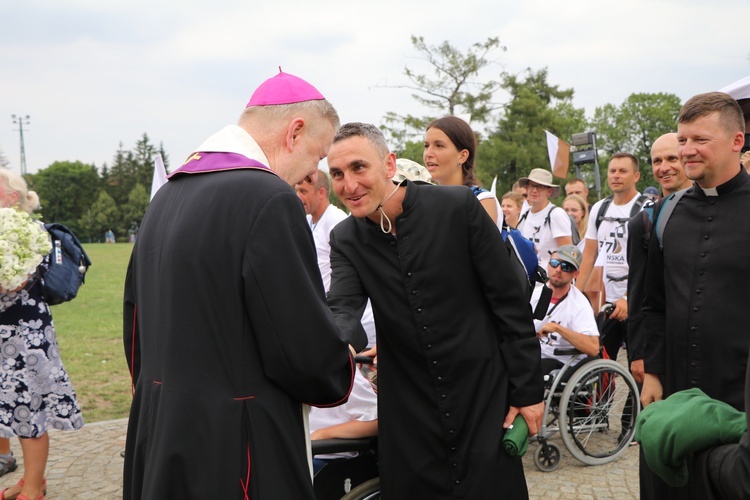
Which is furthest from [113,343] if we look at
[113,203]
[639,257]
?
[113,203]

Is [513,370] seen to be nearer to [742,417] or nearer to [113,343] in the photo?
[742,417]

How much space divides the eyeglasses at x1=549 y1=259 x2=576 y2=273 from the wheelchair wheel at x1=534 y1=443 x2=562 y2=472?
141 centimetres

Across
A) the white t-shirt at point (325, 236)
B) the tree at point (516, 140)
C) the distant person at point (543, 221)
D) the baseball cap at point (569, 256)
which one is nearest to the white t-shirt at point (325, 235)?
the white t-shirt at point (325, 236)

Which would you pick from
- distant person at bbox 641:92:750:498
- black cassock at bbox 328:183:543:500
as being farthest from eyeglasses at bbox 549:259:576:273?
black cassock at bbox 328:183:543:500

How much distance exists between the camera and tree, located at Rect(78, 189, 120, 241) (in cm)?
8650

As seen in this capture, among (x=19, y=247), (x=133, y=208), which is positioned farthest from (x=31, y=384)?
(x=133, y=208)

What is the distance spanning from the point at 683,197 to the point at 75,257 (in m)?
4.05

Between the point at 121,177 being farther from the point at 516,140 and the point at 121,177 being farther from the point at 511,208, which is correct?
the point at 511,208

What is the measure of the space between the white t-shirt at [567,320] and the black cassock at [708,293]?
227 centimetres

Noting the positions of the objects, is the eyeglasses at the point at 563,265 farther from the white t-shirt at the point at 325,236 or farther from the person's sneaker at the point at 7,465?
the person's sneaker at the point at 7,465

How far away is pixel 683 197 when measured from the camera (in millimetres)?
3283

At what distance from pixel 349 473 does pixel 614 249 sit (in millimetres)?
4390

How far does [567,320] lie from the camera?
5.65m

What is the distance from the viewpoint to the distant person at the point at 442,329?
2889 millimetres
